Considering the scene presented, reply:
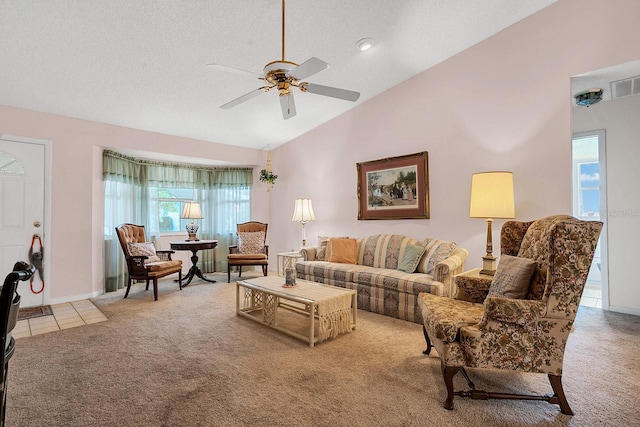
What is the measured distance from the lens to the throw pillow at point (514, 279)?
1.98m

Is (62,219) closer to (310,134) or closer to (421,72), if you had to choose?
(310,134)

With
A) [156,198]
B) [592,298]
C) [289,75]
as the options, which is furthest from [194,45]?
[592,298]

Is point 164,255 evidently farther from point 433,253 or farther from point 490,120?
point 490,120

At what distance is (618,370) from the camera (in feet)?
7.47

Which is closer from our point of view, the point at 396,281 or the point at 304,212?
the point at 396,281

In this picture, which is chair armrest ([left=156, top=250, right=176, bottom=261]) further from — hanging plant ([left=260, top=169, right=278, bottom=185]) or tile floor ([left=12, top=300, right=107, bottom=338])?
hanging plant ([left=260, top=169, right=278, bottom=185])

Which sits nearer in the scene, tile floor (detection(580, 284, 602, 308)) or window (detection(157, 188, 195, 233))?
tile floor (detection(580, 284, 602, 308))

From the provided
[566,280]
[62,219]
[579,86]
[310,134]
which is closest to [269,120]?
[310,134]

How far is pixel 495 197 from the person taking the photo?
3.09 meters

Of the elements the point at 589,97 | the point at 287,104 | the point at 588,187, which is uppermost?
the point at 589,97

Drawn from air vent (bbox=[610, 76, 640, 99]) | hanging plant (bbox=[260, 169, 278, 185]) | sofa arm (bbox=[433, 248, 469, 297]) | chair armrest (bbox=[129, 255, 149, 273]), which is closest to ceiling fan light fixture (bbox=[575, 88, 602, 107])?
air vent (bbox=[610, 76, 640, 99])

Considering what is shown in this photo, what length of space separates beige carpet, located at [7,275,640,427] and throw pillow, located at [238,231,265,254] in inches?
97.4

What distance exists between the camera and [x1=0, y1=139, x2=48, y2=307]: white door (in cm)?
386

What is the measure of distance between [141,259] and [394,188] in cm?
365
